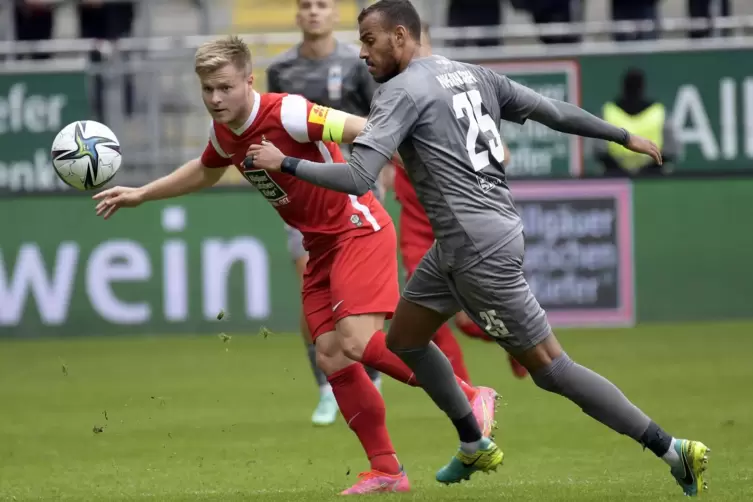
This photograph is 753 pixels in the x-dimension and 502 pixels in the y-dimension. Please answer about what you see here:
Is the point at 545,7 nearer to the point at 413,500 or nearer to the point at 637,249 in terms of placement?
the point at 637,249

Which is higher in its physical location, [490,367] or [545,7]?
[545,7]

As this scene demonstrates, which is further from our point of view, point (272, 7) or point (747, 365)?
point (272, 7)

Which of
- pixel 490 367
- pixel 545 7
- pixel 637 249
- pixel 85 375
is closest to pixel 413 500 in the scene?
pixel 490 367

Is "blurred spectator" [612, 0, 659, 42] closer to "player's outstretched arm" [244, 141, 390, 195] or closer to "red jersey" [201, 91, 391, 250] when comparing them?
"red jersey" [201, 91, 391, 250]

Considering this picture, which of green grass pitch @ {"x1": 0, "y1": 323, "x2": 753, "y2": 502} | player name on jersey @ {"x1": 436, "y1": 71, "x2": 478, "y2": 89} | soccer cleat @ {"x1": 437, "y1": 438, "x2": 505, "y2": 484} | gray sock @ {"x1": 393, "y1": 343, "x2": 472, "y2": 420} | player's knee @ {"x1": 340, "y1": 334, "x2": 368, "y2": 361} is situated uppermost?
player name on jersey @ {"x1": 436, "y1": 71, "x2": 478, "y2": 89}

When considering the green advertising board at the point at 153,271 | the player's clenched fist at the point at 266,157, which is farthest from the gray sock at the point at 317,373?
the green advertising board at the point at 153,271

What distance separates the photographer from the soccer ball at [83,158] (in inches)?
293

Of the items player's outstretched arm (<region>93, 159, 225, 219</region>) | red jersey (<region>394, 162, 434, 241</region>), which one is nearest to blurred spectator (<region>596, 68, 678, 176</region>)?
red jersey (<region>394, 162, 434, 241</region>)

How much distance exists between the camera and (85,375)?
42.0 ft

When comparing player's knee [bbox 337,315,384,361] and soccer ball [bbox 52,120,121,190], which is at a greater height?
soccer ball [bbox 52,120,121,190]

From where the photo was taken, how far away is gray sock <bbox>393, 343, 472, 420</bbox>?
689cm

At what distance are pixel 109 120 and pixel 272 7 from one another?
149 inches

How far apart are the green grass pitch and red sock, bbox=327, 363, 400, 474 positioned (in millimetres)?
253

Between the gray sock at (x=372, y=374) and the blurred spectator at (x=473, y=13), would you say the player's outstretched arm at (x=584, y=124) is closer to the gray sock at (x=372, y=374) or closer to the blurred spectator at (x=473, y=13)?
the gray sock at (x=372, y=374)
